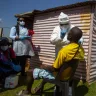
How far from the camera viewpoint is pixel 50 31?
8258 mm

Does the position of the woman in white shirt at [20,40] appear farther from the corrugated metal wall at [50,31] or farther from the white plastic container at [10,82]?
the white plastic container at [10,82]

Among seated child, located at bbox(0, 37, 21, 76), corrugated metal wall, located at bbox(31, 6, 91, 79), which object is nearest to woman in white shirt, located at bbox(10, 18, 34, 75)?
seated child, located at bbox(0, 37, 21, 76)

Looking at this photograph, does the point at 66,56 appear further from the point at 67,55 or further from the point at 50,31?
the point at 50,31

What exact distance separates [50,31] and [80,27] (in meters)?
1.58

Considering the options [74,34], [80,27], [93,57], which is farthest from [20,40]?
[74,34]

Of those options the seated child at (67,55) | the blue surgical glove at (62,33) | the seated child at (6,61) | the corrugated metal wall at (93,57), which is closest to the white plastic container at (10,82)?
the seated child at (6,61)

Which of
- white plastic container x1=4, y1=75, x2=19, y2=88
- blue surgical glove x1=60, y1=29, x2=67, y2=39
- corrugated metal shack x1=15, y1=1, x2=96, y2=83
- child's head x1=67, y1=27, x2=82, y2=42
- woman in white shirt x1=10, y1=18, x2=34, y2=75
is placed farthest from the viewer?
woman in white shirt x1=10, y1=18, x2=34, y2=75

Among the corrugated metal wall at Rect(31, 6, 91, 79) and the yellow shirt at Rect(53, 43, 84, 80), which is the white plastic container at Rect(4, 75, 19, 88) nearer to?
the corrugated metal wall at Rect(31, 6, 91, 79)

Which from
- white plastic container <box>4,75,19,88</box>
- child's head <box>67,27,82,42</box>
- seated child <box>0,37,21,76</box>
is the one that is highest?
child's head <box>67,27,82,42</box>

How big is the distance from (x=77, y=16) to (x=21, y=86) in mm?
3072

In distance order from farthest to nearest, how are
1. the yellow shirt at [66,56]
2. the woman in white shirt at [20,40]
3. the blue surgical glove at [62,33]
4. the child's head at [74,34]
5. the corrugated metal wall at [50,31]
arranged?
the woman in white shirt at [20,40], the corrugated metal wall at [50,31], the blue surgical glove at [62,33], the child's head at [74,34], the yellow shirt at [66,56]

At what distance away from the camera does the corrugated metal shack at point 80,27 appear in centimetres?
674

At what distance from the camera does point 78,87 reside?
664 centimetres

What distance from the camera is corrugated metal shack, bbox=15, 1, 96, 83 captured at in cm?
674
